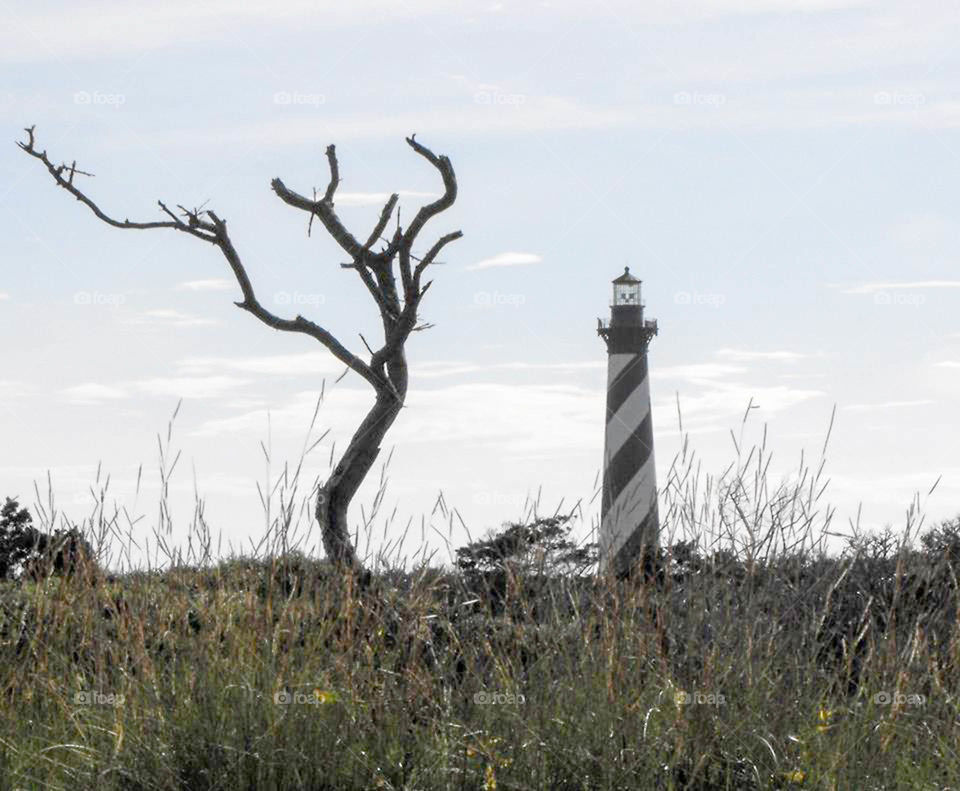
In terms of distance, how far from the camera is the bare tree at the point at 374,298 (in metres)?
9.16

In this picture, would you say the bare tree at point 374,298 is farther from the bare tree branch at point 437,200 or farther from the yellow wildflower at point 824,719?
the yellow wildflower at point 824,719

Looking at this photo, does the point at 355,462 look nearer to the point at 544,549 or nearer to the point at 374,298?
the point at 374,298

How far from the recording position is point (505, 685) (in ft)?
16.8

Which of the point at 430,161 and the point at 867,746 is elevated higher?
the point at 430,161

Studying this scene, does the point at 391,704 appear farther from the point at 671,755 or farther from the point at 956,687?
the point at 956,687

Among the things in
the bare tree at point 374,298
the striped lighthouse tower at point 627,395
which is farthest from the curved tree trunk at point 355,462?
the striped lighthouse tower at point 627,395

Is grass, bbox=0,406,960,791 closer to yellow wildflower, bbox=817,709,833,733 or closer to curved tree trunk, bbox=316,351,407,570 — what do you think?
yellow wildflower, bbox=817,709,833,733

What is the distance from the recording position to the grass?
181 inches

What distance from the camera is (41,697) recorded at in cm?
584

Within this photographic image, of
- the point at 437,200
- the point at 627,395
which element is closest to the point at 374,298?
the point at 437,200

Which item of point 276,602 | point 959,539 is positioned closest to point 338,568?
point 276,602

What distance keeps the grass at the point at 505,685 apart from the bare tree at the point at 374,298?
2.83 meters

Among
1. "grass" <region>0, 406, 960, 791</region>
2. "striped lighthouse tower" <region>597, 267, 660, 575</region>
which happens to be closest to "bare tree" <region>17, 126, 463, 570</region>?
"grass" <region>0, 406, 960, 791</region>

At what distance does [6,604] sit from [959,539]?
6752 mm
